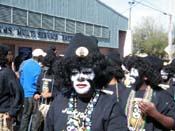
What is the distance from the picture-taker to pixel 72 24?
27.4m

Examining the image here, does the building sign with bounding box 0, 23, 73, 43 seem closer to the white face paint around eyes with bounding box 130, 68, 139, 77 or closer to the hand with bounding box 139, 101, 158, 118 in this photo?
the white face paint around eyes with bounding box 130, 68, 139, 77

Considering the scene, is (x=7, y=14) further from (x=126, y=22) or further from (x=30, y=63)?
(x=126, y=22)

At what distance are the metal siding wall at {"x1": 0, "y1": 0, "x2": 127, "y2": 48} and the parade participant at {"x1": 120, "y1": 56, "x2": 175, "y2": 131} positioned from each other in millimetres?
16498

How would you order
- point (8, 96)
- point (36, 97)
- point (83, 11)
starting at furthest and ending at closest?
point (83, 11) → point (36, 97) → point (8, 96)

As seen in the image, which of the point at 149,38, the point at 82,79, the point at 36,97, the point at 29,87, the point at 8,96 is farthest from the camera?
the point at 149,38

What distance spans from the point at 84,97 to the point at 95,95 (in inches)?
3.1

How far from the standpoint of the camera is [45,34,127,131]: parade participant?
292 cm

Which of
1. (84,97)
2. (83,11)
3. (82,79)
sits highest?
(83,11)

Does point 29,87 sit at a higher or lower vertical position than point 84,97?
lower

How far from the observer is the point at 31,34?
22781 millimetres

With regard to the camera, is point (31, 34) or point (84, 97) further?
point (31, 34)

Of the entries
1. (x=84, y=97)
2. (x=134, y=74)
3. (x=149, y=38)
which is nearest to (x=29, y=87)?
(x=134, y=74)

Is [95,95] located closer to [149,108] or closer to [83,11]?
[149,108]

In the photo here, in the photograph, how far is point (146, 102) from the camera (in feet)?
14.1
